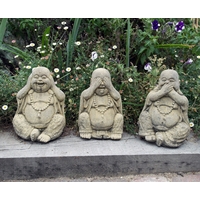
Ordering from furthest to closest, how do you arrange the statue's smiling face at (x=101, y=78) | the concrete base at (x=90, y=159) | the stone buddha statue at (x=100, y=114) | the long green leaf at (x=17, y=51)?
1. the long green leaf at (x=17, y=51)
2. the stone buddha statue at (x=100, y=114)
3. the statue's smiling face at (x=101, y=78)
4. the concrete base at (x=90, y=159)

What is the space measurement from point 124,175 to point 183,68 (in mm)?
2033

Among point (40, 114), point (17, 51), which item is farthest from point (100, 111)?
point (17, 51)

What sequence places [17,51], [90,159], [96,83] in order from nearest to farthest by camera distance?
[90,159], [96,83], [17,51]

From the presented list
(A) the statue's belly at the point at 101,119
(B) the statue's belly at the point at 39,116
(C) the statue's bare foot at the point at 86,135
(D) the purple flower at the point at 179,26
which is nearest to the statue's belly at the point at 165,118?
(A) the statue's belly at the point at 101,119

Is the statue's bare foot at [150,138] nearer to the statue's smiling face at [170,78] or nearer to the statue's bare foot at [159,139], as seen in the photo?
the statue's bare foot at [159,139]

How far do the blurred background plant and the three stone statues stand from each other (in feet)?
1.13

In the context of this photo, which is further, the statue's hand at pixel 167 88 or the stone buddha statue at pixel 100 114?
the stone buddha statue at pixel 100 114

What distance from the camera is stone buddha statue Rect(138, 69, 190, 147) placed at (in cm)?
336

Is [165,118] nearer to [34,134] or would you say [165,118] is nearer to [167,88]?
[167,88]

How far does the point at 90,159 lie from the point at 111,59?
5.48 feet

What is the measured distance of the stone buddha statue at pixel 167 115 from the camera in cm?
336

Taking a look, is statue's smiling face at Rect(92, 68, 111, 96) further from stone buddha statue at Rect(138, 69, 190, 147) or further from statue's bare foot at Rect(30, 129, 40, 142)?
statue's bare foot at Rect(30, 129, 40, 142)

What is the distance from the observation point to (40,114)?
346cm

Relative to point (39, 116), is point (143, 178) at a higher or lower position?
lower
